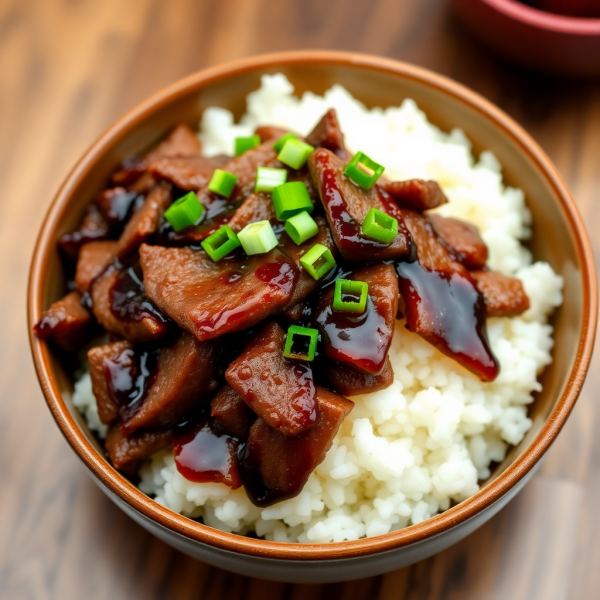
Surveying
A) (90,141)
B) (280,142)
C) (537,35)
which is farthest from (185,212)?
(537,35)

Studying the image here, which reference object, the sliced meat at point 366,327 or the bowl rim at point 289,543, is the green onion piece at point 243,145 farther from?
the sliced meat at point 366,327

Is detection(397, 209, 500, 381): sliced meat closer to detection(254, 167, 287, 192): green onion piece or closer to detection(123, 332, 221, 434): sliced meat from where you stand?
detection(254, 167, 287, 192): green onion piece

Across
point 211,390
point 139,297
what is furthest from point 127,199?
point 211,390

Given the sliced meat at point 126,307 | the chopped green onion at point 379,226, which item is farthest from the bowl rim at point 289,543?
the chopped green onion at point 379,226

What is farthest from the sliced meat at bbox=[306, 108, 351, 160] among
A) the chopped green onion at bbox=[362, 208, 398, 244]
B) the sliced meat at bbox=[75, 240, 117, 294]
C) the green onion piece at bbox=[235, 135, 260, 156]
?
the sliced meat at bbox=[75, 240, 117, 294]

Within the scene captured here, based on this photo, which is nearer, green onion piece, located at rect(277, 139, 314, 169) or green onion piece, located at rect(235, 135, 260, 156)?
green onion piece, located at rect(277, 139, 314, 169)

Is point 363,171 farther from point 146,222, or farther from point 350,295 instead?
point 146,222
